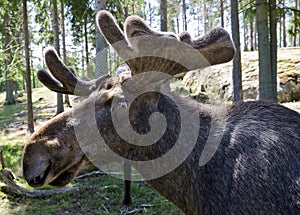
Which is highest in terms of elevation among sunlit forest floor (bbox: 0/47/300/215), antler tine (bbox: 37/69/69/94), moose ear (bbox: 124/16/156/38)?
moose ear (bbox: 124/16/156/38)

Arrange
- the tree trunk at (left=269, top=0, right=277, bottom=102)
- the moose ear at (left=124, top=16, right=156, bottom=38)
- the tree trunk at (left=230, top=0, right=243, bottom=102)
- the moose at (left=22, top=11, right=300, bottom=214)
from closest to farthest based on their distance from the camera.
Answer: the moose at (left=22, top=11, right=300, bottom=214) < the moose ear at (left=124, top=16, right=156, bottom=38) < the tree trunk at (left=269, top=0, right=277, bottom=102) < the tree trunk at (left=230, top=0, right=243, bottom=102)

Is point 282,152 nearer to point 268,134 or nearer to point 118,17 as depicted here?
point 268,134

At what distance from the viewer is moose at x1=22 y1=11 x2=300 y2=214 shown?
1.95 m

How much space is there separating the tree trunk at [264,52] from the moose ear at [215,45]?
605cm

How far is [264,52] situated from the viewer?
7.97 meters

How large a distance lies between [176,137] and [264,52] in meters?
6.43

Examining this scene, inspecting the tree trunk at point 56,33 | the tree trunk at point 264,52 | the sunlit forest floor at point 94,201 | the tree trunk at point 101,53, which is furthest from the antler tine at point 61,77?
the tree trunk at point 56,33

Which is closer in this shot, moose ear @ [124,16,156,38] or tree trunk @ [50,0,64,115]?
moose ear @ [124,16,156,38]

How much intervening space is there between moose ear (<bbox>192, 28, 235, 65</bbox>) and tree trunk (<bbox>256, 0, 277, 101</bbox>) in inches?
238

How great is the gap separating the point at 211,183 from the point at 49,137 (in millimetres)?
1011

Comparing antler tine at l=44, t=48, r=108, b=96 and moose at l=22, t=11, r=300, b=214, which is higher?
antler tine at l=44, t=48, r=108, b=96

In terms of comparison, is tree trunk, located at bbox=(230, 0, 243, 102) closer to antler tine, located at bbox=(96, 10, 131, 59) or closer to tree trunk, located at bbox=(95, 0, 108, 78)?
tree trunk, located at bbox=(95, 0, 108, 78)

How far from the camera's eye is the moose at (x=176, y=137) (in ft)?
6.38

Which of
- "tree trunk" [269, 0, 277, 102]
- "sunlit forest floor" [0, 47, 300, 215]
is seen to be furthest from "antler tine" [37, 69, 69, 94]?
"tree trunk" [269, 0, 277, 102]
